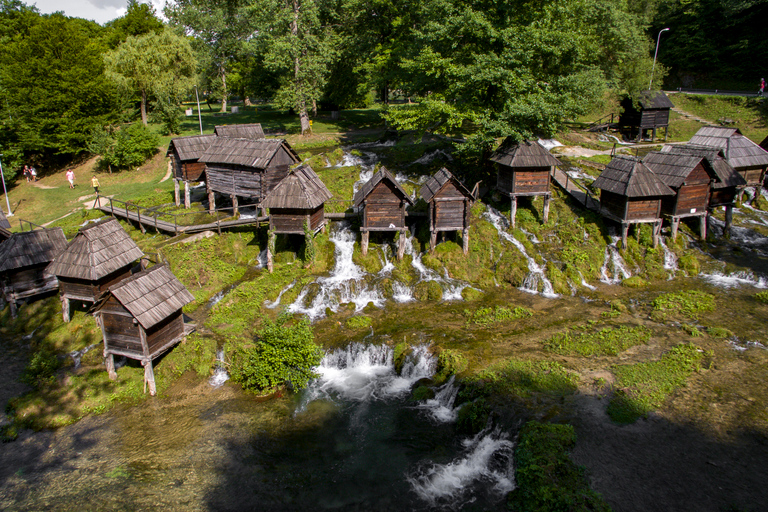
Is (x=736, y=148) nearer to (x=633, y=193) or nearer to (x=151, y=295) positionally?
(x=633, y=193)

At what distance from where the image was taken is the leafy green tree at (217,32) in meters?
59.0

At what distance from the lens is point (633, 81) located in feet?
144

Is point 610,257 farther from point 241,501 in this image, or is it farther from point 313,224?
point 241,501

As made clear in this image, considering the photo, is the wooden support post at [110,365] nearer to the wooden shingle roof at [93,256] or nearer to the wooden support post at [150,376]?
the wooden support post at [150,376]

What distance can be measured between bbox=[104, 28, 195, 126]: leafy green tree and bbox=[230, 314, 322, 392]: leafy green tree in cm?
3633

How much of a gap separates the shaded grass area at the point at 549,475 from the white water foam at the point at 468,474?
0.40m

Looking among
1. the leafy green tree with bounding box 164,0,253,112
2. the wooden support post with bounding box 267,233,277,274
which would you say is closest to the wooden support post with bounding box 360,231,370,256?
the wooden support post with bounding box 267,233,277,274

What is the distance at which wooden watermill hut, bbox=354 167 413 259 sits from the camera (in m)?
26.7

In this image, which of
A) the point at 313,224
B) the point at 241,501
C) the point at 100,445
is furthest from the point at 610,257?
the point at 100,445

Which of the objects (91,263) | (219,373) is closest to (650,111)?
(219,373)

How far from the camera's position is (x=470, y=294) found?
25281 millimetres

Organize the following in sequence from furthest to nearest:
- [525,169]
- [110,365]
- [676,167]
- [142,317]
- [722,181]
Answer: [722,181] < [525,169] < [676,167] < [110,365] < [142,317]

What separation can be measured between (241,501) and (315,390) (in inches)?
219

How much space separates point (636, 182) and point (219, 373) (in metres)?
24.1
